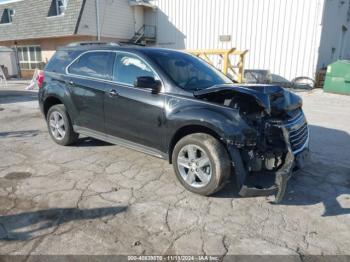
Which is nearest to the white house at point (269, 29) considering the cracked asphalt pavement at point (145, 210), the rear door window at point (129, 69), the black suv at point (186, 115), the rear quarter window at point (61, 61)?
the cracked asphalt pavement at point (145, 210)

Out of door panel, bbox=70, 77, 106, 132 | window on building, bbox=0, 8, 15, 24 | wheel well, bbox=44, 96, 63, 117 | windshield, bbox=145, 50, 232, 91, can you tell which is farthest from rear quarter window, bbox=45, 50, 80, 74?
window on building, bbox=0, 8, 15, 24

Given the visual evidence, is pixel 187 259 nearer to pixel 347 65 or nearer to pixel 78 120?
pixel 78 120

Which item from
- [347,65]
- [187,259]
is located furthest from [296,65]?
[187,259]

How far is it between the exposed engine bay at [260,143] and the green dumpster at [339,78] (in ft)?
37.0

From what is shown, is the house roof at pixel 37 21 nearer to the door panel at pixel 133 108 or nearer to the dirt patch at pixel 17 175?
the door panel at pixel 133 108

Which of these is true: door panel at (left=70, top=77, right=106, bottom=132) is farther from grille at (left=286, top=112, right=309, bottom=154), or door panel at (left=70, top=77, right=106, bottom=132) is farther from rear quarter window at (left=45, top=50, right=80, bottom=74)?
grille at (left=286, top=112, right=309, bottom=154)

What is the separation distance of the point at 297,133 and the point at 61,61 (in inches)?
162

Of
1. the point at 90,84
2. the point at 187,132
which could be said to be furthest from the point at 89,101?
the point at 187,132

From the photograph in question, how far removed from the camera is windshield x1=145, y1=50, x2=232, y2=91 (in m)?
4.16

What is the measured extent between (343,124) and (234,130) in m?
5.55

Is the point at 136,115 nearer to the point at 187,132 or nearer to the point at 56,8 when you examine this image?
the point at 187,132

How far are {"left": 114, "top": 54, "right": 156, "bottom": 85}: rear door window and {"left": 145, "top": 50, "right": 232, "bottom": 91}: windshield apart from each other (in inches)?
7.1

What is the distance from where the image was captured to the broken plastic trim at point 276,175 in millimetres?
3223

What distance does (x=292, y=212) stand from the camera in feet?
11.3
